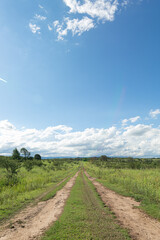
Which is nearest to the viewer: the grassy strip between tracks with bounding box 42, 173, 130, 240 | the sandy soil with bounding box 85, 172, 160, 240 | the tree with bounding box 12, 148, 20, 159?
the grassy strip between tracks with bounding box 42, 173, 130, 240

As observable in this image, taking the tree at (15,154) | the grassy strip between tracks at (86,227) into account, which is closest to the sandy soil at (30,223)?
the grassy strip between tracks at (86,227)

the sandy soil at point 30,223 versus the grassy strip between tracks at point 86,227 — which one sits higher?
the grassy strip between tracks at point 86,227

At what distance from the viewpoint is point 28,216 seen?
805 centimetres

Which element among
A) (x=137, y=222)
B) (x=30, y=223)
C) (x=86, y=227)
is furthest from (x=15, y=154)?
(x=137, y=222)

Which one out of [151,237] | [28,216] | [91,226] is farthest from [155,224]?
[28,216]

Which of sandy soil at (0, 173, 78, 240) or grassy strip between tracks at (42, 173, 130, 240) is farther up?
grassy strip between tracks at (42, 173, 130, 240)

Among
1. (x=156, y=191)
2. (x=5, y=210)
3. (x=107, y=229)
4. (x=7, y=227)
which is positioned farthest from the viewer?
(x=156, y=191)

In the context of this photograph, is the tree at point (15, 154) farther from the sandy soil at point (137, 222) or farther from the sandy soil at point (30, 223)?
the sandy soil at point (137, 222)

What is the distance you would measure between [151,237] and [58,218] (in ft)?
15.8

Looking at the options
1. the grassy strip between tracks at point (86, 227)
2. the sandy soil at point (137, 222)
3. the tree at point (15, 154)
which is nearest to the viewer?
the grassy strip between tracks at point (86, 227)

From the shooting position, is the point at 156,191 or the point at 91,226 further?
the point at 156,191

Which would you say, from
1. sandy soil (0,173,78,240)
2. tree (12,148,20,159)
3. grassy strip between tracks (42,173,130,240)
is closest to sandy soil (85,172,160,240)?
grassy strip between tracks (42,173,130,240)

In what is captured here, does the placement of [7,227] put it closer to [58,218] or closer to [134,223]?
[58,218]

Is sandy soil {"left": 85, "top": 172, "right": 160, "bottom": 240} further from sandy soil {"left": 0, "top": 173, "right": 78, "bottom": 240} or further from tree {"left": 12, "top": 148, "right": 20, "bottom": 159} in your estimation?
tree {"left": 12, "top": 148, "right": 20, "bottom": 159}
